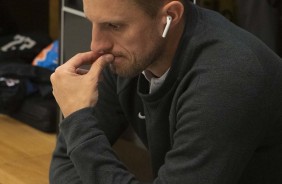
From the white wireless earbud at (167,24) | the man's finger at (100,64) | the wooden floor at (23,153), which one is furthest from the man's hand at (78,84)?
the wooden floor at (23,153)

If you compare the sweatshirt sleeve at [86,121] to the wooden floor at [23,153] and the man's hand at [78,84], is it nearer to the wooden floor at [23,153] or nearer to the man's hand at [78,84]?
the man's hand at [78,84]

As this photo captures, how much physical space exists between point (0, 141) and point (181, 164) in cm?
159

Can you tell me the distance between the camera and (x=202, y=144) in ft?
3.99

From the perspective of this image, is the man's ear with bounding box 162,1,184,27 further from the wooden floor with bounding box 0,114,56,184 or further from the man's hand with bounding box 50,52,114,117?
the wooden floor with bounding box 0,114,56,184

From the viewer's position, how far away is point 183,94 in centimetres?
129

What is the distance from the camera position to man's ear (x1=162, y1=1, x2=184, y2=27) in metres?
1.31

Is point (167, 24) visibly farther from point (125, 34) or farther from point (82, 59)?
point (82, 59)

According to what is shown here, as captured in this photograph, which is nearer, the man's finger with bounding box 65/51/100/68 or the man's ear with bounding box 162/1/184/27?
the man's ear with bounding box 162/1/184/27

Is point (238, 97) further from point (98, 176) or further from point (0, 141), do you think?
point (0, 141)

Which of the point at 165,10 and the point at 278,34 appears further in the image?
the point at 278,34

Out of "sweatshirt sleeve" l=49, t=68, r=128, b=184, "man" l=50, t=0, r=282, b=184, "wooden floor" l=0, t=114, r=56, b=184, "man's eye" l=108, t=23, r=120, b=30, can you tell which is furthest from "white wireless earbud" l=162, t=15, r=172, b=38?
"wooden floor" l=0, t=114, r=56, b=184

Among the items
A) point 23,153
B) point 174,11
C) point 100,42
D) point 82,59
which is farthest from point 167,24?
point 23,153

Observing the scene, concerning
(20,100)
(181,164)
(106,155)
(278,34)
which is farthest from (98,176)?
(20,100)

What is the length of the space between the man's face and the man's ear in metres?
0.02
